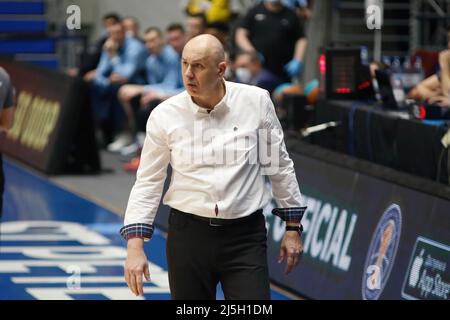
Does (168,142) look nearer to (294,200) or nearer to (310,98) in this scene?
(294,200)

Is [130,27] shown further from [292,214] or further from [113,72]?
[292,214]

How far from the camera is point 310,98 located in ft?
40.7

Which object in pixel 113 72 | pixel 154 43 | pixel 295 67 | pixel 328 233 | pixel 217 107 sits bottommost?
pixel 328 233

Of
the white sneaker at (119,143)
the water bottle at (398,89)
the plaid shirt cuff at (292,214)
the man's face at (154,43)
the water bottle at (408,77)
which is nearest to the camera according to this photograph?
the plaid shirt cuff at (292,214)

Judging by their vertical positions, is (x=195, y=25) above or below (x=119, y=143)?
above

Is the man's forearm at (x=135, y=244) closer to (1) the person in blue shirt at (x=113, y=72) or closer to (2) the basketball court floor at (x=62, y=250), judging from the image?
(2) the basketball court floor at (x=62, y=250)

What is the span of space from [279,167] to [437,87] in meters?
5.99

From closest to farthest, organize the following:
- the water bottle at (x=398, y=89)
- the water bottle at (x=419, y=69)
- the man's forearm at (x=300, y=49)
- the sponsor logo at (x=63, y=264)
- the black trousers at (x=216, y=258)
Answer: the black trousers at (x=216, y=258), the sponsor logo at (x=63, y=264), the water bottle at (x=398, y=89), the water bottle at (x=419, y=69), the man's forearm at (x=300, y=49)

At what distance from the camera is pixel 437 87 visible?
11.6 meters

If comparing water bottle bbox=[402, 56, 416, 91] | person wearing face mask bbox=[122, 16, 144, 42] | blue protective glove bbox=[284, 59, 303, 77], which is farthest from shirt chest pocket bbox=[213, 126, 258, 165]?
person wearing face mask bbox=[122, 16, 144, 42]

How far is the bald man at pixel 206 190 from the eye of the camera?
578 cm

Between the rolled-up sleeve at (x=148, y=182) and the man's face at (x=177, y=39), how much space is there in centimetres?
1104

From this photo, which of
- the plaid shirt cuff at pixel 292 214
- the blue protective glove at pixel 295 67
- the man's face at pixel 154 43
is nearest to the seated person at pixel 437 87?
the blue protective glove at pixel 295 67

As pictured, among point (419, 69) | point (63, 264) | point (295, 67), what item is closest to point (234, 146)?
point (63, 264)
